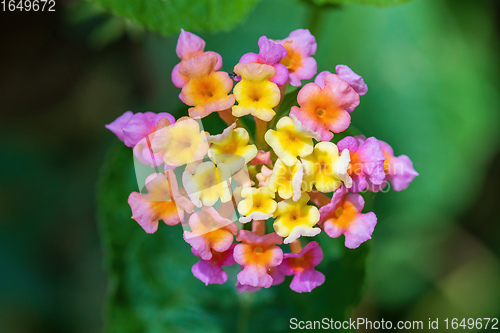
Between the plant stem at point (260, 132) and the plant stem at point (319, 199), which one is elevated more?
the plant stem at point (260, 132)

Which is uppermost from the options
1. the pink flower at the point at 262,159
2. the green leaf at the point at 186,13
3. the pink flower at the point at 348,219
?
the green leaf at the point at 186,13

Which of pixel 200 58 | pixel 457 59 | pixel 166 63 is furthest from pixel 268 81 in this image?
pixel 457 59

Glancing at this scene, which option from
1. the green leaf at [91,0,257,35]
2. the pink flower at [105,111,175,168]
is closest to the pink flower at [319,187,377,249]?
the pink flower at [105,111,175,168]

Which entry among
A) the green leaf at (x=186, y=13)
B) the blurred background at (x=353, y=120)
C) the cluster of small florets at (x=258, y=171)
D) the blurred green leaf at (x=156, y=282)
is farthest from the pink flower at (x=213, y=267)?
the blurred background at (x=353, y=120)

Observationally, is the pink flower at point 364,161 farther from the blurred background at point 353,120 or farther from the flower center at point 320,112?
the blurred background at point 353,120

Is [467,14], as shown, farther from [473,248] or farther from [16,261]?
[16,261]

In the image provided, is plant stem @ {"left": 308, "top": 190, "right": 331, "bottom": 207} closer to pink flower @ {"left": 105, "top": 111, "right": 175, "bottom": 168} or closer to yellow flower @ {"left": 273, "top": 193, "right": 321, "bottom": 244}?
yellow flower @ {"left": 273, "top": 193, "right": 321, "bottom": 244}
